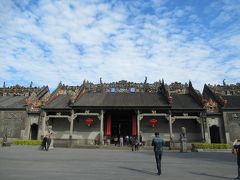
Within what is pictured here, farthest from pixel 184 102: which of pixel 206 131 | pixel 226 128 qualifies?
pixel 226 128

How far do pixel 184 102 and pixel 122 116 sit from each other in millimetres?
8008

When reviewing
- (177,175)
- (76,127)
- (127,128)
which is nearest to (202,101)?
(127,128)

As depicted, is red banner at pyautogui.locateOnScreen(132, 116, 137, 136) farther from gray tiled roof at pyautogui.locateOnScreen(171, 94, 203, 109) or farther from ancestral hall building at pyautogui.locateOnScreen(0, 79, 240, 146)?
gray tiled roof at pyautogui.locateOnScreen(171, 94, 203, 109)

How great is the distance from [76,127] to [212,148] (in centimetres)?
1619

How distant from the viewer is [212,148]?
806 inches

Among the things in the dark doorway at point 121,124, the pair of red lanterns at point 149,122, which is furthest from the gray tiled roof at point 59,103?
→ the dark doorway at point 121,124

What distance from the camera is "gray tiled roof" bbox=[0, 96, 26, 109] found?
29.2m

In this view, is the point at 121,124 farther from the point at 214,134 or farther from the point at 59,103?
the point at 214,134

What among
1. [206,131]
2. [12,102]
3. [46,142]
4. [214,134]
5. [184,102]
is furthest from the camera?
[12,102]

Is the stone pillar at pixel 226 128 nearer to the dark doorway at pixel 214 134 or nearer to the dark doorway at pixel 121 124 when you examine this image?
the dark doorway at pixel 214 134

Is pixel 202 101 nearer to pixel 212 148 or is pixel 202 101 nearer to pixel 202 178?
pixel 212 148

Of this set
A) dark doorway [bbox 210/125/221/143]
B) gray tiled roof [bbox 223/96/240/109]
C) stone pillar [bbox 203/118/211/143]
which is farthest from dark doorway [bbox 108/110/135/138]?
gray tiled roof [bbox 223/96/240/109]

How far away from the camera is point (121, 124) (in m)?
29.0

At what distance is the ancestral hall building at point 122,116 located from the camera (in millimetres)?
26000
